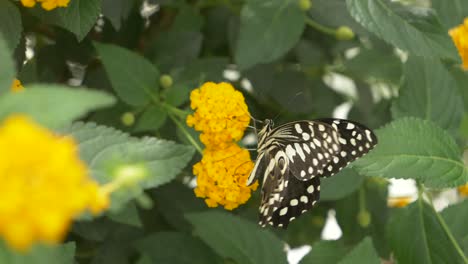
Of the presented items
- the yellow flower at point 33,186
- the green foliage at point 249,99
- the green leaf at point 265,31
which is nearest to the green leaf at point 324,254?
the green foliage at point 249,99

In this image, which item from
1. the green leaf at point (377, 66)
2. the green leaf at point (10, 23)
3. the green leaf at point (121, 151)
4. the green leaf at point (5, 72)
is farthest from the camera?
the green leaf at point (377, 66)

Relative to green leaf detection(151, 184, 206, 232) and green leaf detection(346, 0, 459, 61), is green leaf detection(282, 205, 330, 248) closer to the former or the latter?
green leaf detection(151, 184, 206, 232)

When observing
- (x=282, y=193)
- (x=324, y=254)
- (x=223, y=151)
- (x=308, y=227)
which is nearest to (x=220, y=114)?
(x=223, y=151)

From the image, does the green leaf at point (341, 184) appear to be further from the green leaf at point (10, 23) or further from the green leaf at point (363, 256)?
the green leaf at point (10, 23)

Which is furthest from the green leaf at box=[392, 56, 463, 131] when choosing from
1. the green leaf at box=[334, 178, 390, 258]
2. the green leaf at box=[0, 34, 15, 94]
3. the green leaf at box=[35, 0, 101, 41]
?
the green leaf at box=[0, 34, 15, 94]

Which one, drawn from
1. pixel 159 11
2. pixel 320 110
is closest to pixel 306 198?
pixel 320 110

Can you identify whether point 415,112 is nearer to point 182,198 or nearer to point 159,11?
point 182,198
